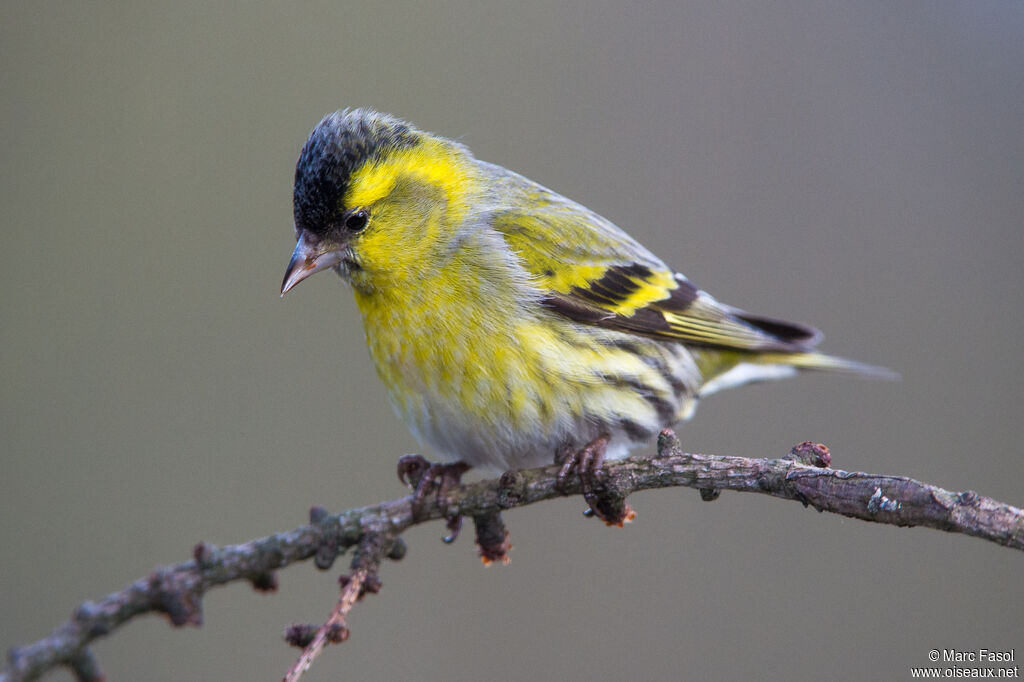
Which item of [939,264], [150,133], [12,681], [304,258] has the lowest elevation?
[12,681]

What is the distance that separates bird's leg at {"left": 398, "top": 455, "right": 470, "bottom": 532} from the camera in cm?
259

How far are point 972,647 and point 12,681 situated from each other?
15.4 feet

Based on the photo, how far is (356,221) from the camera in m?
3.17

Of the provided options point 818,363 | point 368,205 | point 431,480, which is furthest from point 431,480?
point 818,363

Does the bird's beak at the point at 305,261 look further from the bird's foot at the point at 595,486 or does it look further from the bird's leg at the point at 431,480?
the bird's foot at the point at 595,486

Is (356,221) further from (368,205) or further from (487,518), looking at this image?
(487,518)

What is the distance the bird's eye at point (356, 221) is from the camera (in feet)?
10.3

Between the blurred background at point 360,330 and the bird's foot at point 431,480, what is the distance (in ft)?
6.85

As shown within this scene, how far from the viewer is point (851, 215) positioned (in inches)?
240

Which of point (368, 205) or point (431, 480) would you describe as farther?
point (368, 205)

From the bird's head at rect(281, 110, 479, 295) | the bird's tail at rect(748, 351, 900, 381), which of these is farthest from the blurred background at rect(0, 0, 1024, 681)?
Result: the bird's head at rect(281, 110, 479, 295)

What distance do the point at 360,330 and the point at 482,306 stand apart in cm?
280

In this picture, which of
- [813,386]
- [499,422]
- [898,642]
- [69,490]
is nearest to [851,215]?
[813,386]

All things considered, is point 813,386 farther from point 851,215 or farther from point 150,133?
point 150,133
